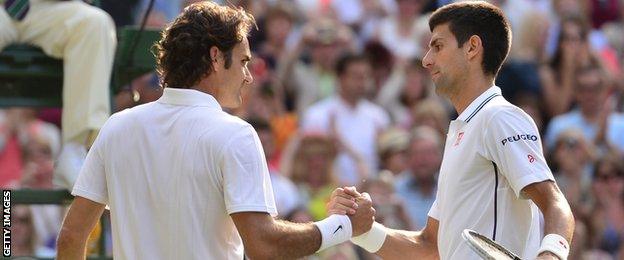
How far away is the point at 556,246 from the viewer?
6152mm

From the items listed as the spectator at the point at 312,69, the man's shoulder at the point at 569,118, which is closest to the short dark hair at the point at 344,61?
the spectator at the point at 312,69

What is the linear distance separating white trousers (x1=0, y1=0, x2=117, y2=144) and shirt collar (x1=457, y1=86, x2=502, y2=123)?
2.59m

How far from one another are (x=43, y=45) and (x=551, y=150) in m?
6.30

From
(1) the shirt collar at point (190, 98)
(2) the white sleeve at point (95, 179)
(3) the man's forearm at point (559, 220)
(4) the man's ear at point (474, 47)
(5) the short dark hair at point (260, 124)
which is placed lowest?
(5) the short dark hair at point (260, 124)

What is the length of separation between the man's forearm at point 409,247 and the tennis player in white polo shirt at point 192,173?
0.76 metres

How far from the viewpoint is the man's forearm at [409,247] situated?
7414 mm

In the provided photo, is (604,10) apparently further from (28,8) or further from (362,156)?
(28,8)

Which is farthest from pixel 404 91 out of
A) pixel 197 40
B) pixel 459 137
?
pixel 197 40

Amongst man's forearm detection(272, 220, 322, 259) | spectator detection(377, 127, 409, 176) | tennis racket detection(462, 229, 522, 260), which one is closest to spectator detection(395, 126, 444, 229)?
spectator detection(377, 127, 409, 176)

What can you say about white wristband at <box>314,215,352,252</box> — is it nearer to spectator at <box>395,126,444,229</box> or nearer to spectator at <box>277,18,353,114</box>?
spectator at <box>395,126,444,229</box>

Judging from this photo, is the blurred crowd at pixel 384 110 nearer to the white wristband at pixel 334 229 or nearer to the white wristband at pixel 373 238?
the white wristband at pixel 373 238

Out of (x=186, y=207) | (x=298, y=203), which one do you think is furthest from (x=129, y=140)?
(x=298, y=203)

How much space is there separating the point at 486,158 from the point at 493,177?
0.29 feet

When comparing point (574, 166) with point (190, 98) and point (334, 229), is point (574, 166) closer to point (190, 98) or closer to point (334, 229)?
point (334, 229)
